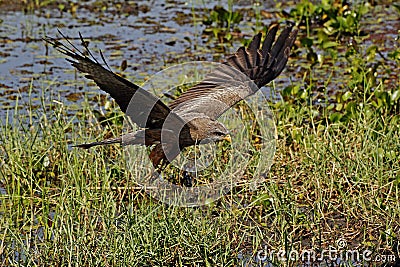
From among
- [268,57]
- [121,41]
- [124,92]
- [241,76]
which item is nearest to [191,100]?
[241,76]

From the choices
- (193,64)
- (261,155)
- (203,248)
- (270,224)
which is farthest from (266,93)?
(203,248)

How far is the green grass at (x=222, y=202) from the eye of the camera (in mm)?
4391

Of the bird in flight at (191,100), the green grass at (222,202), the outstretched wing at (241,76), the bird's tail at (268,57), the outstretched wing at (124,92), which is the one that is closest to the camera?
the outstretched wing at (124,92)

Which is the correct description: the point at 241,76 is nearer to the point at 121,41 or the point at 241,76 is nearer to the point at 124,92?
the point at 124,92

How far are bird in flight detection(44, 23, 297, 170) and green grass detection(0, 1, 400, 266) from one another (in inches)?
14.6

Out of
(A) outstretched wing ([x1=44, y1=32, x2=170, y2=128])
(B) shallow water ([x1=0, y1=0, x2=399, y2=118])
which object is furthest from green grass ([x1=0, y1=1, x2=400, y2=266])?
(B) shallow water ([x1=0, y1=0, x2=399, y2=118])

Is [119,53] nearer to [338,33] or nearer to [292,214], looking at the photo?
[338,33]

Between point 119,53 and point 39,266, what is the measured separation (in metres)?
4.45

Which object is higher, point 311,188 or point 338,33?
point 338,33

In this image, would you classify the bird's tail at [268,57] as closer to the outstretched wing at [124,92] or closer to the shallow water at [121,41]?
the outstretched wing at [124,92]

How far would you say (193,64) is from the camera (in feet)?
25.5

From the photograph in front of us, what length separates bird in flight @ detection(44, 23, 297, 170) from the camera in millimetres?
4238

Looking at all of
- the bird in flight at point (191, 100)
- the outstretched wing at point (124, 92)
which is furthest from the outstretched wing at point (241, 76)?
the outstretched wing at point (124, 92)

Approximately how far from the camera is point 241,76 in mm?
5551
